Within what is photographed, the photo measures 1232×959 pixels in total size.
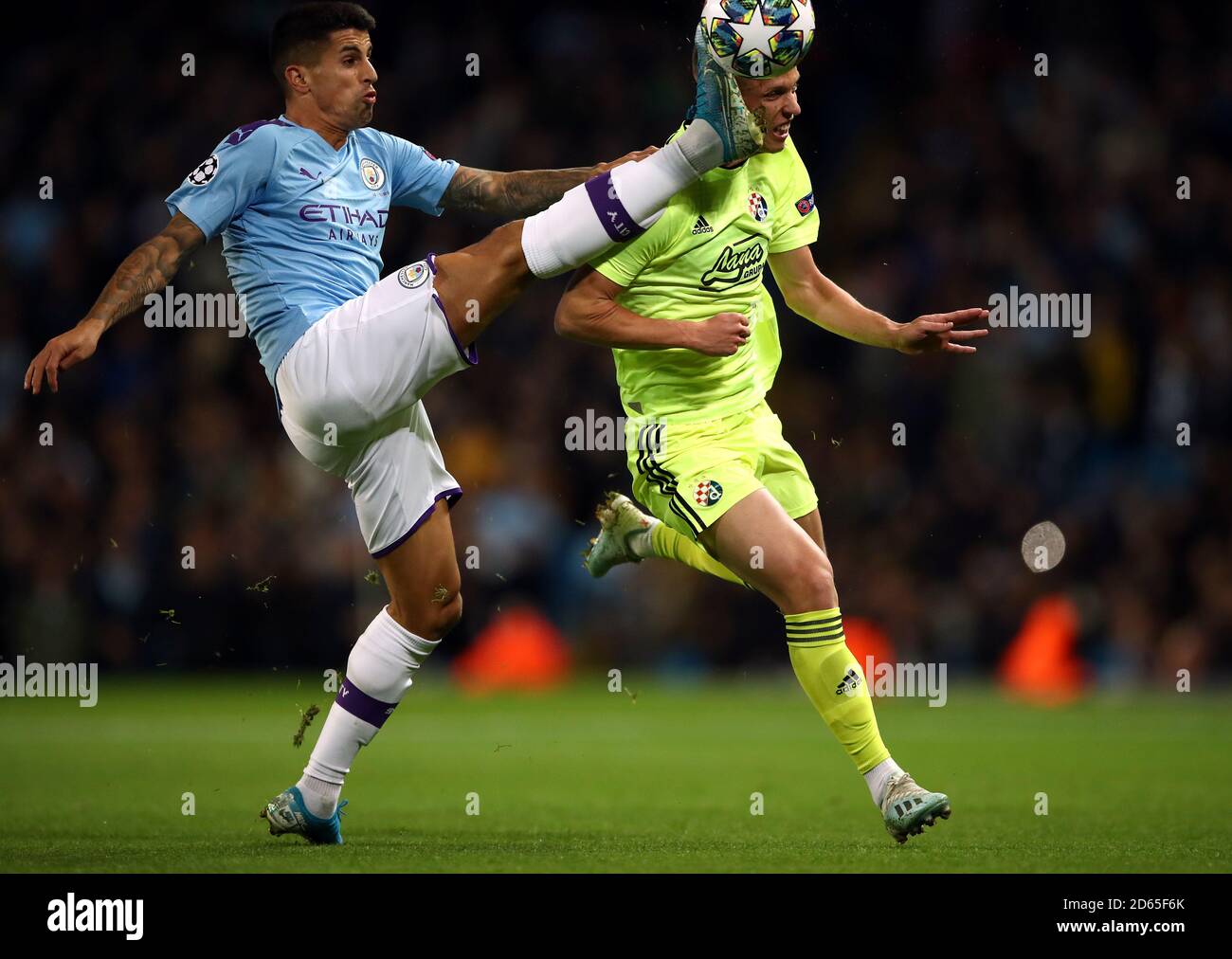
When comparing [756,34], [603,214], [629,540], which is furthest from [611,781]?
[756,34]

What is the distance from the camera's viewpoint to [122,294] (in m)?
5.61

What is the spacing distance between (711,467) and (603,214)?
0.99 m

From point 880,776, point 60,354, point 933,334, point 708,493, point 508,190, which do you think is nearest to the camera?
point 60,354

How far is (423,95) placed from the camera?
1196cm

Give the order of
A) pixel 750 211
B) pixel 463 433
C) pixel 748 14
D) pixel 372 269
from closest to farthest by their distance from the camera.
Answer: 1. pixel 748 14
2. pixel 750 211
3. pixel 372 269
4. pixel 463 433

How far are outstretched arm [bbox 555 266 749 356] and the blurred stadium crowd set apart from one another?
4.96 m

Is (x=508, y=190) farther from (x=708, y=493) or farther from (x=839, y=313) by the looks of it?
(x=708, y=493)

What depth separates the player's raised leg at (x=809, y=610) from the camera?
18.8 feet

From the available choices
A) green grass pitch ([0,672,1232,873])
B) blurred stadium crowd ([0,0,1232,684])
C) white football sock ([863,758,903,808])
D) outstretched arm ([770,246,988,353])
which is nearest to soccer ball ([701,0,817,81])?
outstretched arm ([770,246,988,353])

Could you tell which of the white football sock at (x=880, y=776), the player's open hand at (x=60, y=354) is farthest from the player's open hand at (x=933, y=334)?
the player's open hand at (x=60, y=354)

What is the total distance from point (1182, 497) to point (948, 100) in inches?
157

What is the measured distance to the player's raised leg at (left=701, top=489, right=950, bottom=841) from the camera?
574cm
